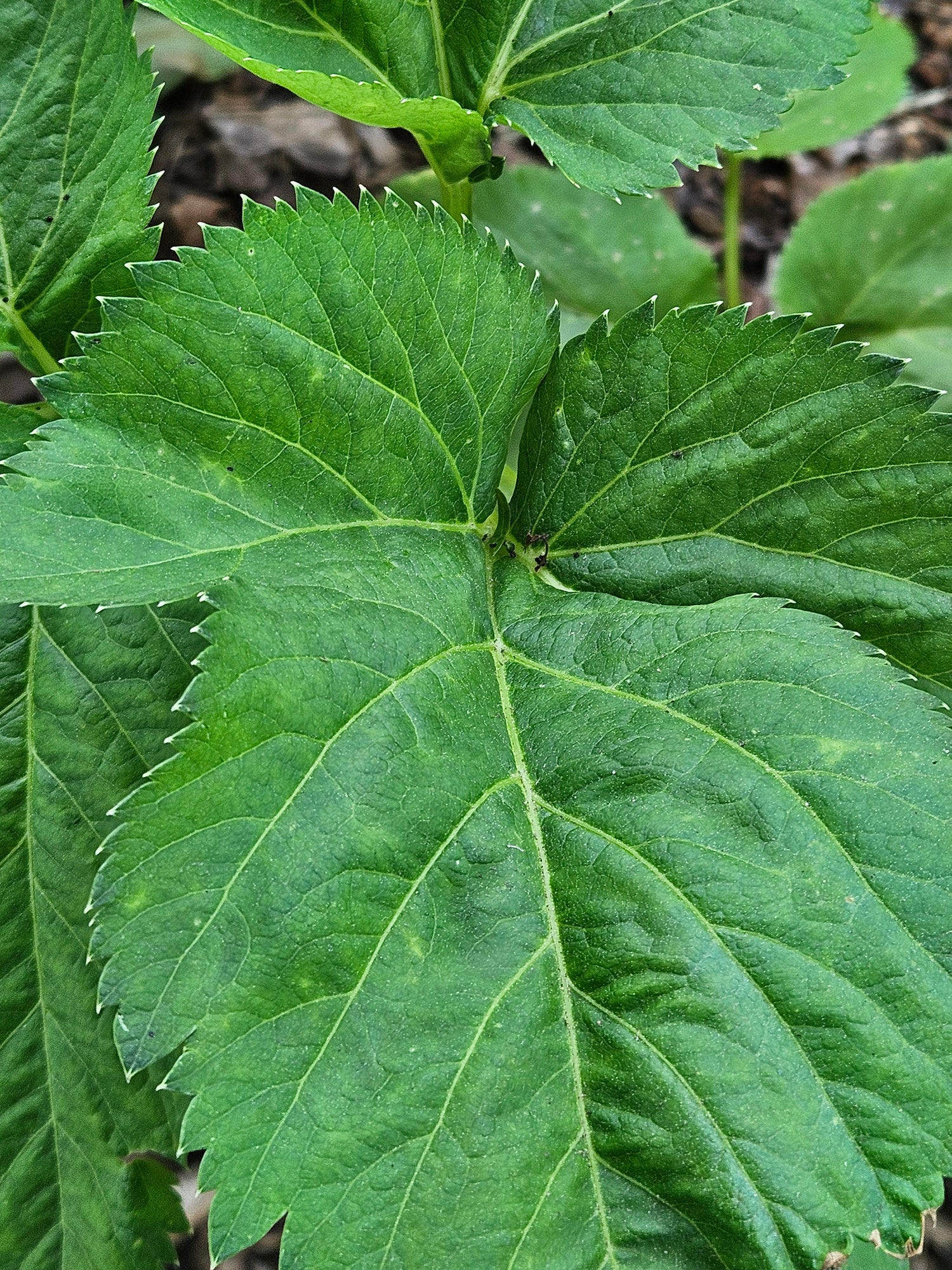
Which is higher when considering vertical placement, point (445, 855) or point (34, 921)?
point (445, 855)

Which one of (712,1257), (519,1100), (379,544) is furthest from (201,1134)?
(379,544)

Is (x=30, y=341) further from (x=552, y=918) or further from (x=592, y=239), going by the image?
(x=592, y=239)

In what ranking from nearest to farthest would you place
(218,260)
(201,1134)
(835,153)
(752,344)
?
(201,1134) → (218,260) → (752,344) → (835,153)

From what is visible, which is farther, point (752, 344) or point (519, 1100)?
point (752, 344)

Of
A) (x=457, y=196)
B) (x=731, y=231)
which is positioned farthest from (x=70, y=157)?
(x=731, y=231)

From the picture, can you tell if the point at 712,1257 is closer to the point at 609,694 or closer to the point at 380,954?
the point at 380,954

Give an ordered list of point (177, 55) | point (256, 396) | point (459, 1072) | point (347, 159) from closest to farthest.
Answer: point (459, 1072), point (256, 396), point (177, 55), point (347, 159)

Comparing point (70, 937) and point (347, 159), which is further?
point (347, 159)
